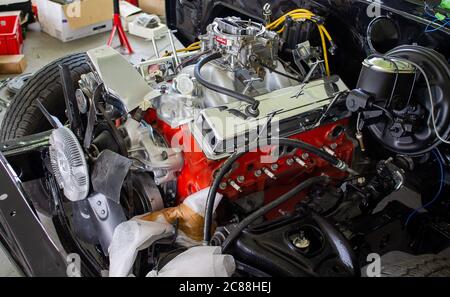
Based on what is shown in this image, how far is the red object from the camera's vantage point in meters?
3.65

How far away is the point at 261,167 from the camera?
1470 millimetres

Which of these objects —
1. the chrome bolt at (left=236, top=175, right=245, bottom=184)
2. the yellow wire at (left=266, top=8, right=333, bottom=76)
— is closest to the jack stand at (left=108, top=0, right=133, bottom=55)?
the yellow wire at (left=266, top=8, right=333, bottom=76)

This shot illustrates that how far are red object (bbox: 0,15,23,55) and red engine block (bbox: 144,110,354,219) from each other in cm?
268

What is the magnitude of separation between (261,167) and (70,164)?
62 cm

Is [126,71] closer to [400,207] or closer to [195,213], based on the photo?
[195,213]

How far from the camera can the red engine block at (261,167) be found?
1.40m

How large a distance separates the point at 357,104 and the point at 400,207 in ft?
1.47

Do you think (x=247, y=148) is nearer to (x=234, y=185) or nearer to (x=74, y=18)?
(x=234, y=185)

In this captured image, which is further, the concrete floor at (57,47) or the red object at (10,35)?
the concrete floor at (57,47)

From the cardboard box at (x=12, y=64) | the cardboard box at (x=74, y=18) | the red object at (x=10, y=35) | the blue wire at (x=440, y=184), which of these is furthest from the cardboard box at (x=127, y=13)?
the blue wire at (x=440, y=184)

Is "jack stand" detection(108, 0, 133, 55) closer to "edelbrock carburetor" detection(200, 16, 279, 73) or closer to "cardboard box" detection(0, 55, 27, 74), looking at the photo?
"cardboard box" detection(0, 55, 27, 74)

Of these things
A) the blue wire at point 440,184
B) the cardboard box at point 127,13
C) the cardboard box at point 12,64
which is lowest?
the cardboard box at point 12,64

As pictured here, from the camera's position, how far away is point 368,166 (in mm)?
1676

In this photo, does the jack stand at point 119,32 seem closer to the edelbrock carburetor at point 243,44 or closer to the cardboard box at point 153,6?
the cardboard box at point 153,6
